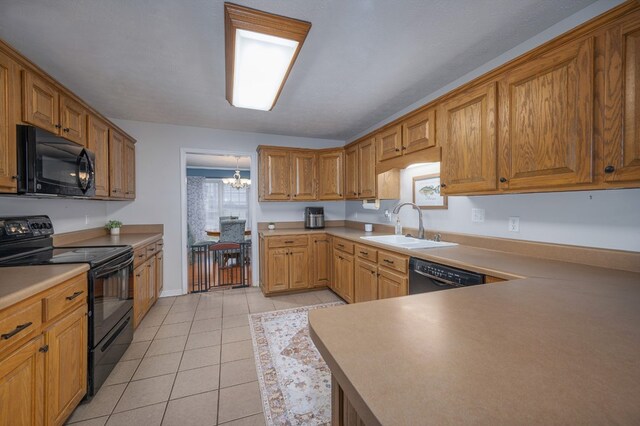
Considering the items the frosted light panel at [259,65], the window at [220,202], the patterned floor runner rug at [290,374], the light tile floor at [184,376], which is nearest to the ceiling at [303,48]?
the frosted light panel at [259,65]

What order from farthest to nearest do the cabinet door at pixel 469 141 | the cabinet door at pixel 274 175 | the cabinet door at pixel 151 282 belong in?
the cabinet door at pixel 274 175 < the cabinet door at pixel 151 282 < the cabinet door at pixel 469 141

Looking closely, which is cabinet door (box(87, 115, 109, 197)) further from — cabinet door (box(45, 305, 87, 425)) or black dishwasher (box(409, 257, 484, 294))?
black dishwasher (box(409, 257, 484, 294))

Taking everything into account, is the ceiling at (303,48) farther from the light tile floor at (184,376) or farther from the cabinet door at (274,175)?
→ the light tile floor at (184,376)

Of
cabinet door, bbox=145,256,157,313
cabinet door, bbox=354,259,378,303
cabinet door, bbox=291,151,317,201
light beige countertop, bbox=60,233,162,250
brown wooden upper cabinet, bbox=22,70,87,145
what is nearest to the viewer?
brown wooden upper cabinet, bbox=22,70,87,145

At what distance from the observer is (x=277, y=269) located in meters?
3.59

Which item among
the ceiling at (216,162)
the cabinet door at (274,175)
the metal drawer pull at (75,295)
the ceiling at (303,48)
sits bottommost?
the metal drawer pull at (75,295)

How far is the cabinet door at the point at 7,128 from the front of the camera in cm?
153

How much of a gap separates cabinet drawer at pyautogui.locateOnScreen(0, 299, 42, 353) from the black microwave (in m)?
0.86

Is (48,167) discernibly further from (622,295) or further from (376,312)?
(622,295)

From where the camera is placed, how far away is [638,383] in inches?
20.1

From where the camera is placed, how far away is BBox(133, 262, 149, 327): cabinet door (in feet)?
8.48

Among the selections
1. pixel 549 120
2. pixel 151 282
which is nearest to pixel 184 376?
pixel 151 282

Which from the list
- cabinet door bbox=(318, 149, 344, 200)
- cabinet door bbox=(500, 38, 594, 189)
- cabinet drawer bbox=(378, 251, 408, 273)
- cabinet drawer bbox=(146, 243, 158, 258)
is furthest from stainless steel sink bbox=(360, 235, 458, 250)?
cabinet drawer bbox=(146, 243, 158, 258)

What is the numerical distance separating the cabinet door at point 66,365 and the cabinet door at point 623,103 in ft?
9.44
